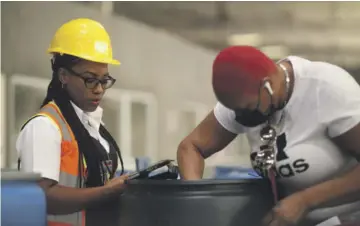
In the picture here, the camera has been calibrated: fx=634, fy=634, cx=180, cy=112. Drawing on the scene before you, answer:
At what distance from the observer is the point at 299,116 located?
Result: 43.3 inches

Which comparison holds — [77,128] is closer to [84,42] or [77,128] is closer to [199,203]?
[84,42]

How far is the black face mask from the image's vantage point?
106 centimetres

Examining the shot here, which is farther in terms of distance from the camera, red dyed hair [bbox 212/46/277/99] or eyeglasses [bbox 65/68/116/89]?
eyeglasses [bbox 65/68/116/89]

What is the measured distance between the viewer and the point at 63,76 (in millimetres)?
1469

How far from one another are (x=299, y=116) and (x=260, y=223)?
197mm

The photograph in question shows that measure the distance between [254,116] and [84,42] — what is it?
0.54 meters

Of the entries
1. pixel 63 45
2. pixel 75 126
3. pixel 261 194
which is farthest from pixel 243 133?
pixel 63 45

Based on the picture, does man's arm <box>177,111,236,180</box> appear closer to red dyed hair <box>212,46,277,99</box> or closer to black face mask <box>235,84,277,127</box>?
black face mask <box>235,84,277,127</box>

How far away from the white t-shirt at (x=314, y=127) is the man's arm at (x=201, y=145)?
144mm

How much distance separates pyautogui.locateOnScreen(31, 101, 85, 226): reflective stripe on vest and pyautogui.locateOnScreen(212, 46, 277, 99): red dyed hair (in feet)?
1.51

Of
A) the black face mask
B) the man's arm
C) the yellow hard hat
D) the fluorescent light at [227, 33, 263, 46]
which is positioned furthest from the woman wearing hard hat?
the fluorescent light at [227, 33, 263, 46]

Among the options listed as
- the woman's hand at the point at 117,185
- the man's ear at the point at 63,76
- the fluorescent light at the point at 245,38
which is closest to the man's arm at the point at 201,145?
the woman's hand at the point at 117,185

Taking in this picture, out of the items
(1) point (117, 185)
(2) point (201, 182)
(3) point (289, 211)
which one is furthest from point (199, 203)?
(1) point (117, 185)

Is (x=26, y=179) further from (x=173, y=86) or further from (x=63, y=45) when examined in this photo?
(x=173, y=86)
